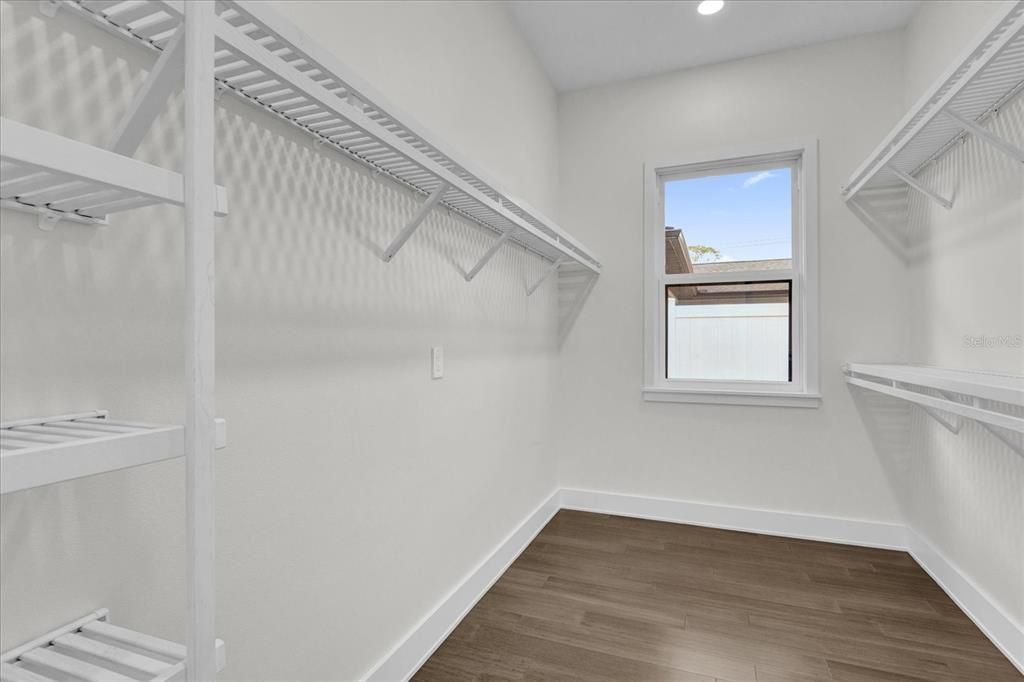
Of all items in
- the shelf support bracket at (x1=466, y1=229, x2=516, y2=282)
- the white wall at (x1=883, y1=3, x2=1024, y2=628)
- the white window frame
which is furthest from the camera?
the white window frame

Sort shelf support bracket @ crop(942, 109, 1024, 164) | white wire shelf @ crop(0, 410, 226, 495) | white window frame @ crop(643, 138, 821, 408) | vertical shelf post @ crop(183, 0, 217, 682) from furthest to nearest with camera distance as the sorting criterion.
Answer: white window frame @ crop(643, 138, 821, 408) < shelf support bracket @ crop(942, 109, 1024, 164) < vertical shelf post @ crop(183, 0, 217, 682) < white wire shelf @ crop(0, 410, 226, 495)

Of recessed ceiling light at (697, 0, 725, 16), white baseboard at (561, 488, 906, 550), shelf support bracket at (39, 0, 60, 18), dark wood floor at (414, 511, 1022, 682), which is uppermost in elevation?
recessed ceiling light at (697, 0, 725, 16)

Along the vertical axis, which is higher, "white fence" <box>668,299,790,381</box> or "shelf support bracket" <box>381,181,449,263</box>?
"shelf support bracket" <box>381,181,449,263</box>

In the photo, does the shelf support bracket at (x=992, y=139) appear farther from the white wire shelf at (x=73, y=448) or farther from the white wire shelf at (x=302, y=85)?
the white wire shelf at (x=73, y=448)

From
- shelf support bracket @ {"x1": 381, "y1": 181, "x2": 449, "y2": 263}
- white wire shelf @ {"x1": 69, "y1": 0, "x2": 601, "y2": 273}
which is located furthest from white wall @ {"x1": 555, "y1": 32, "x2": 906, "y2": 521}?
shelf support bracket @ {"x1": 381, "y1": 181, "x2": 449, "y2": 263}

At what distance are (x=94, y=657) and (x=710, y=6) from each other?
2.99 meters

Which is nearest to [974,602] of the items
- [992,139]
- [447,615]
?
[992,139]

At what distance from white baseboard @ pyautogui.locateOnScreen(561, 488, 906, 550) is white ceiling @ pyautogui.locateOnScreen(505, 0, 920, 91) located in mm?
2451

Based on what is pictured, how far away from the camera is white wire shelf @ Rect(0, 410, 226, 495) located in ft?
1.48

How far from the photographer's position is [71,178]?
1.68 ft

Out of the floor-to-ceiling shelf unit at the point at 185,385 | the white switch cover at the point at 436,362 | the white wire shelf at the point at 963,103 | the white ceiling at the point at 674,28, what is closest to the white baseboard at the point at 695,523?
the white switch cover at the point at 436,362

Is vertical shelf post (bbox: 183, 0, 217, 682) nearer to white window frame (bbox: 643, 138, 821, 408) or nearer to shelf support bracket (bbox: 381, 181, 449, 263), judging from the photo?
shelf support bracket (bbox: 381, 181, 449, 263)

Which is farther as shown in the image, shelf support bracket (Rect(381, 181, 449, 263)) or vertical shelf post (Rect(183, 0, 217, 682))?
shelf support bracket (Rect(381, 181, 449, 263))

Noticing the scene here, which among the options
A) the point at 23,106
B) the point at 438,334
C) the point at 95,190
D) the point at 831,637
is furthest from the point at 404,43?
the point at 831,637
